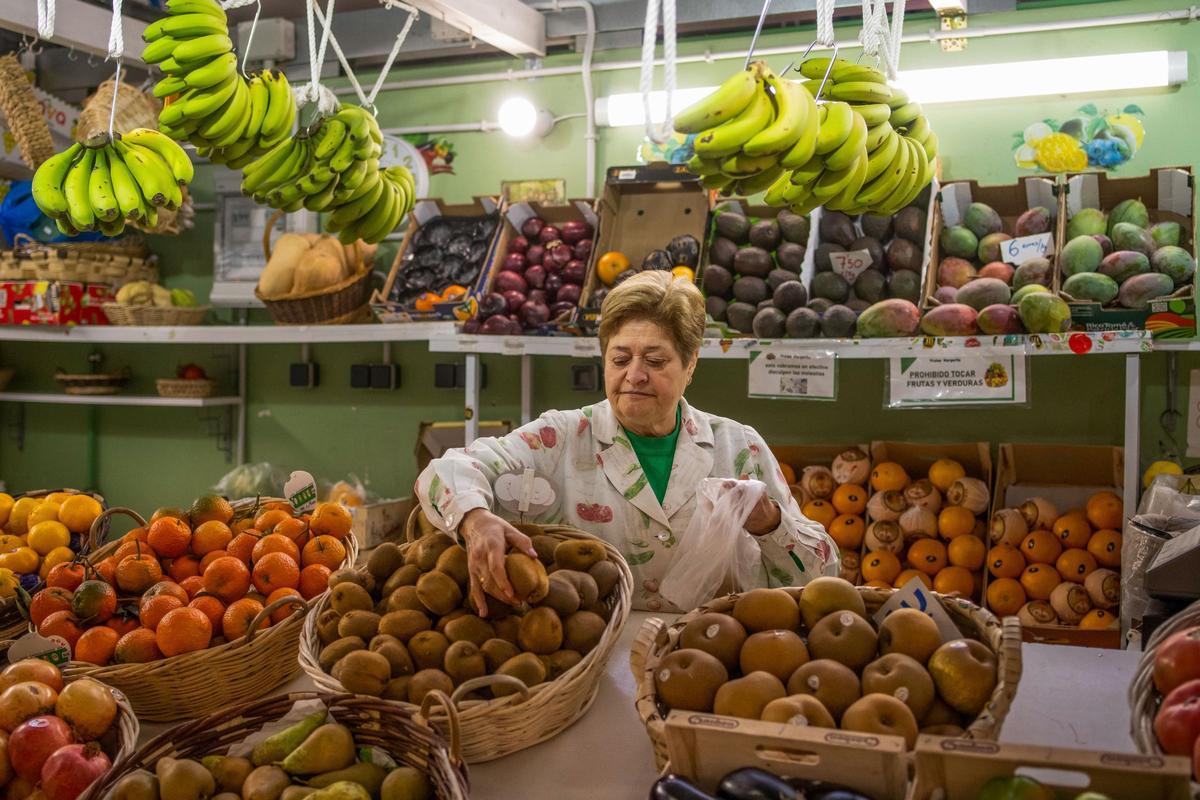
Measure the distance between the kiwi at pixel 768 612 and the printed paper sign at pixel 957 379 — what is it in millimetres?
2058

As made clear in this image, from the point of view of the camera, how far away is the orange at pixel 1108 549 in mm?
3455

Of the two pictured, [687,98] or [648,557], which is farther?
[687,98]

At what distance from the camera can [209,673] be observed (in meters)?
1.76

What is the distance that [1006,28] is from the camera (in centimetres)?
423

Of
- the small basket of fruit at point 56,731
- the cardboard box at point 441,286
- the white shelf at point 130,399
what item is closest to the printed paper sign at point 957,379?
the cardboard box at point 441,286

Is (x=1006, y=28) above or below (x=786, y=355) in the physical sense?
above

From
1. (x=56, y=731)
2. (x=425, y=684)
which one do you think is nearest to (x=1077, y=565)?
(x=425, y=684)

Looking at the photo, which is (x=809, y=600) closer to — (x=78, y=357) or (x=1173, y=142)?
(x=1173, y=142)

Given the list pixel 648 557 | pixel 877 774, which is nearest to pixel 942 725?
pixel 877 774

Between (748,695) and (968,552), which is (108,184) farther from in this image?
(968,552)

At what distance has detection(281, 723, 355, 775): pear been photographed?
139 cm

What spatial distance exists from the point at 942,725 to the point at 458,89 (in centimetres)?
451

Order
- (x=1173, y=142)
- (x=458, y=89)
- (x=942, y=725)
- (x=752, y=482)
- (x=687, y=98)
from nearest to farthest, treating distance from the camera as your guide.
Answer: (x=942, y=725)
(x=752, y=482)
(x=1173, y=142)
(x=687, y=98)
(x=458, y=89)

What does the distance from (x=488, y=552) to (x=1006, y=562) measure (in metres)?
2.46
